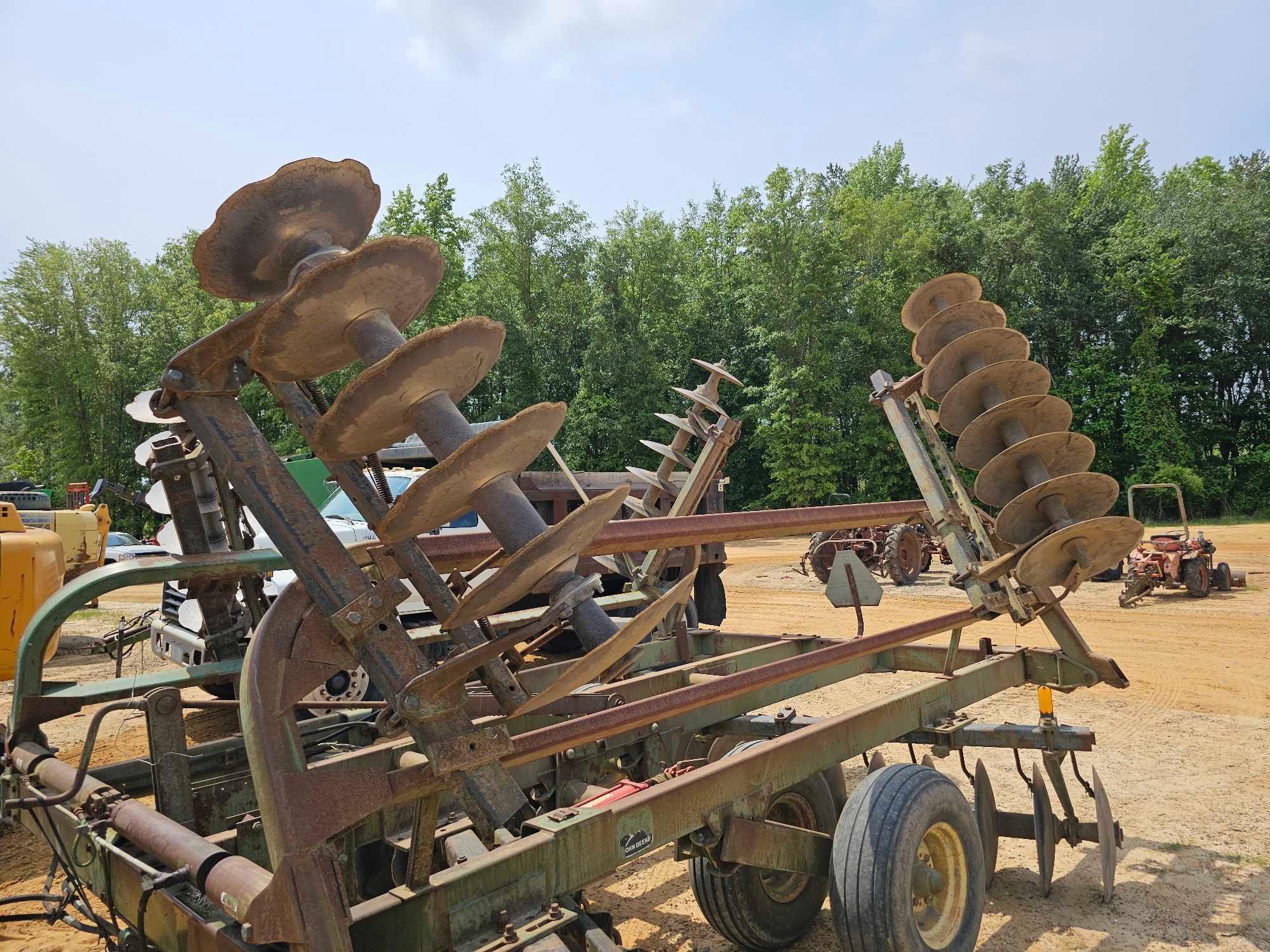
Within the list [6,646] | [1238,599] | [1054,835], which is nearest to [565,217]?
[1238,599]

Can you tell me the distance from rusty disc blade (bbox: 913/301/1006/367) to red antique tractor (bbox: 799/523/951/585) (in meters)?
10.5

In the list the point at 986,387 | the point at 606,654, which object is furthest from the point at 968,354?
the point at 606,654

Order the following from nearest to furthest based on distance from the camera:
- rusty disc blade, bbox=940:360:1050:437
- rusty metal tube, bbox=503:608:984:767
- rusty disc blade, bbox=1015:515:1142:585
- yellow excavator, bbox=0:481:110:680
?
rusty metal tube, bbox=503:608:984:767, rusty disc blade, bbox=1015:515:1142:585, rusty disc blade, bbox=940:360:1050:437, yellow excavator, bbox=0:481:110:680

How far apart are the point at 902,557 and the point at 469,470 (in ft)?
52.3

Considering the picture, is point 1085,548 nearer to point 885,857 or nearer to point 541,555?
point 885,857

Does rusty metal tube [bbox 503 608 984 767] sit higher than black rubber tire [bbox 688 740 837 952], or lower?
higher

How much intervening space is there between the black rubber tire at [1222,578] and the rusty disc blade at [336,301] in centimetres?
1613

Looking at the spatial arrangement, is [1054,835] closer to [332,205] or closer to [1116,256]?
[332,205]

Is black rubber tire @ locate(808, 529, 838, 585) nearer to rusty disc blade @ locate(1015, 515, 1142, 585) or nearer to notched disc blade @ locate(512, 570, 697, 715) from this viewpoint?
rusty disc blade @ locate(1015, 515, 1142, 585)

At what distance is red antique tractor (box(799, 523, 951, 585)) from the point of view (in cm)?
1664

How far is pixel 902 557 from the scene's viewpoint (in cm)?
1675

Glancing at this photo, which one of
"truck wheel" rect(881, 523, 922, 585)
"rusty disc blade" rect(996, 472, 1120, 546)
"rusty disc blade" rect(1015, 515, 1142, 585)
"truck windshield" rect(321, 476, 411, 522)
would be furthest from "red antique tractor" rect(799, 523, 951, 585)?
"rusty disc blade" rect(1015, 515, 1142, 585)

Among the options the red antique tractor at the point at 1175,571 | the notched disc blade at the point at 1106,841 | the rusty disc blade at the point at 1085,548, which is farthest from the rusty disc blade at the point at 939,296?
the red antique tractor at the point at 1175,571

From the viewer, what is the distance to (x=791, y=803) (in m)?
3.80
